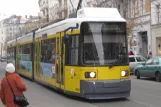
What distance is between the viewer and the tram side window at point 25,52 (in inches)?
941

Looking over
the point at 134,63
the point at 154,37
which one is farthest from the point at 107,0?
the point at 134,63

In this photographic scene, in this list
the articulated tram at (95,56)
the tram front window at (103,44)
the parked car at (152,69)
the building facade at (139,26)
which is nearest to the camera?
the articulated tram at (95,56)

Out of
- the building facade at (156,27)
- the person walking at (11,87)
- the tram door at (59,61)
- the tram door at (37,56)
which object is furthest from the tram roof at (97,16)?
the building facade at (156,27)

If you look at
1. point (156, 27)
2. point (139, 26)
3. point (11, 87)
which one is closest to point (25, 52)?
point (156, 27)

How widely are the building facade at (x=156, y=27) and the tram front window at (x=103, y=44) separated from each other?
84.0 ft

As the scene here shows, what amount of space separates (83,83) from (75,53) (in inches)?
48.7

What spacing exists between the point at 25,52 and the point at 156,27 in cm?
1747

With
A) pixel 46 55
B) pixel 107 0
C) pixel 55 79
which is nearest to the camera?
pixel 55 79

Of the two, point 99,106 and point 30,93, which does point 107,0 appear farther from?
point 99,106

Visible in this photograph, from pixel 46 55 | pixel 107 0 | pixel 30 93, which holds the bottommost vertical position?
pixel 30 93

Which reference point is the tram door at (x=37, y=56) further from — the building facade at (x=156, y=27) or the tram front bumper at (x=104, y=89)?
the building facade at (x=156, y=27)

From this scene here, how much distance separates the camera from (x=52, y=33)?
56.3 feet

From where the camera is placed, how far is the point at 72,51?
555 inches

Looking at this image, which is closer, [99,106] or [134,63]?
[99,106]
